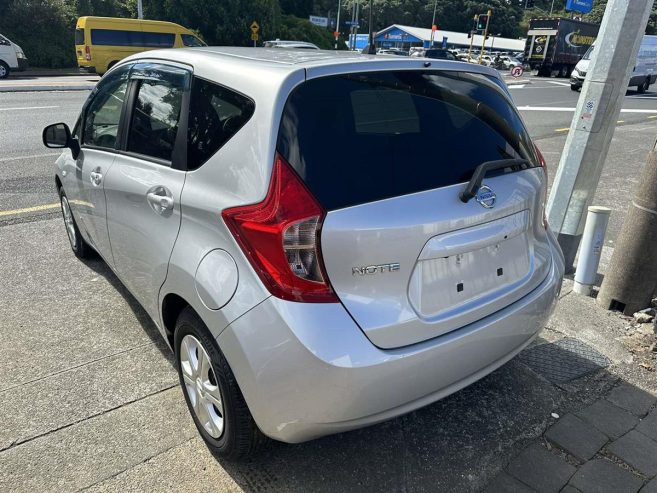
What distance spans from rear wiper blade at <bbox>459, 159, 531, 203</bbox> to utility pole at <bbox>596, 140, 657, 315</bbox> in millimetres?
1622

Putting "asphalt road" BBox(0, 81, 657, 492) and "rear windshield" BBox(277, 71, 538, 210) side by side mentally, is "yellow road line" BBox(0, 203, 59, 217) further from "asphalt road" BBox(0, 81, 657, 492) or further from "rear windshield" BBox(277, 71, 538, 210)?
"rear windshield" BBox(277, 71, 538, 210)

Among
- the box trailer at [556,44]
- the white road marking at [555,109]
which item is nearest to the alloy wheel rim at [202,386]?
the white road marking at [555,109]

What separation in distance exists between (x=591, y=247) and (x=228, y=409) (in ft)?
9.89

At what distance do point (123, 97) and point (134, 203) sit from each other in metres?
0.78

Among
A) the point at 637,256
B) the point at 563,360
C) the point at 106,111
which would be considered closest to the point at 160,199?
the point at 106,111

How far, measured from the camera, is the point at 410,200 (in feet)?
6.37

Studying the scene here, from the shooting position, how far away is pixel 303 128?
188 centimetres

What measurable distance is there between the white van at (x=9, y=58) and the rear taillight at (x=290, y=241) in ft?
78.8

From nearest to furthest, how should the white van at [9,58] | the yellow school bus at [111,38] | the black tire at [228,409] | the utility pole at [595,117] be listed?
the black tire at [228,409], the utility pole at [595,117], the white van at [9,58], the yellow school bus at [111,38]

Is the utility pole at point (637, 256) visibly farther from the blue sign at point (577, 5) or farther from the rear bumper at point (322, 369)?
the blue sign at point (577, 5)

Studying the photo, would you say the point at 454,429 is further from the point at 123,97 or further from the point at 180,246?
the point at 123,97

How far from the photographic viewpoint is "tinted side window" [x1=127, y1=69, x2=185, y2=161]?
8.04ft

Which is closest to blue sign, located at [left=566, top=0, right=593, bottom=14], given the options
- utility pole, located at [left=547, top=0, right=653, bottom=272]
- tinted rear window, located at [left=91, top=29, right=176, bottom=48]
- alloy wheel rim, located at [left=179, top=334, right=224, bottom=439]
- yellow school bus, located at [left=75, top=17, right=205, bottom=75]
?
utility pole, located at [left=547, top=0, right=653, bottom=272]

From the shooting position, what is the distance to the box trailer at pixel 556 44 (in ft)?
119
